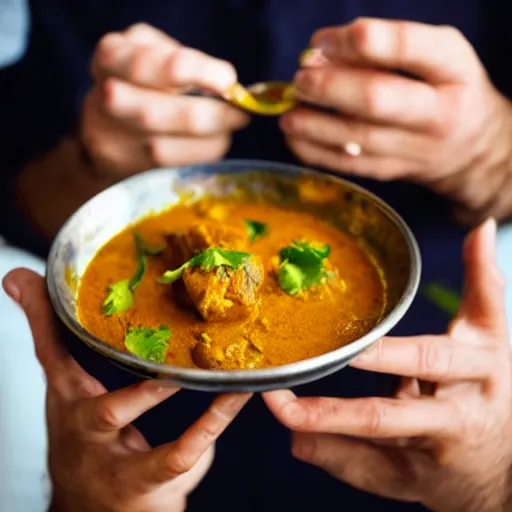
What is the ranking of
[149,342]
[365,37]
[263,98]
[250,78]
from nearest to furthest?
[149,342] < [365,37] < [263,98] < [250,78]

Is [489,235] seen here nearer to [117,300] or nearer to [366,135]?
[366,135]

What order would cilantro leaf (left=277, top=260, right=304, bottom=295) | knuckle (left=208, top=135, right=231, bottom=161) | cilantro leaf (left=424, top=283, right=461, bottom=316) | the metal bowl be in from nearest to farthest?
the metal bowl < cilantro leaf (left=277, top=260, right=304, bottom=295) < knuckle (left=208, top=135, right=231, bottom=161) < cilantro leaf (left=424, top=283, right=461, bottom=316)

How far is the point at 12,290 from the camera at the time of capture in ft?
2.03

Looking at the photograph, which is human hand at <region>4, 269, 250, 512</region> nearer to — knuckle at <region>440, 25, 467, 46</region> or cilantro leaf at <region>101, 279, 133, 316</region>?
cilantro leaf at <region>101, 279, 133, 316</region>

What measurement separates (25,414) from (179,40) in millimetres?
522

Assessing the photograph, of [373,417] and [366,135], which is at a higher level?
[366,135]

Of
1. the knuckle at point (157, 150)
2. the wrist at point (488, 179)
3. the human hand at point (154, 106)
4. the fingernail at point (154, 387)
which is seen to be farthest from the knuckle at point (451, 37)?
the fingernail at point (154, 387)

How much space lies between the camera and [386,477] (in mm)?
616

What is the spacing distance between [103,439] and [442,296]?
0.52m

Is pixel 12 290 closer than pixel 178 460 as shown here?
No

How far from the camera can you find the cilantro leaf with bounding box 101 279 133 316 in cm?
52

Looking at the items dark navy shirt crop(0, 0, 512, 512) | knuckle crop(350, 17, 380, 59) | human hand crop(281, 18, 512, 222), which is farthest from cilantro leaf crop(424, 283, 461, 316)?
knuckle crop(350, 17, 380, 59)

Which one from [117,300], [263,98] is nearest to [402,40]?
[263,98]

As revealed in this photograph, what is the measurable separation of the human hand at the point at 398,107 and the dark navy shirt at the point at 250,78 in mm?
126
